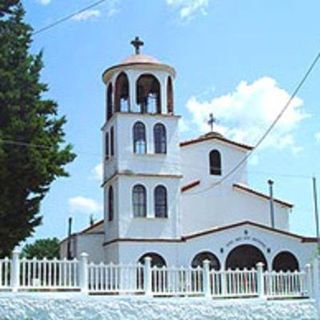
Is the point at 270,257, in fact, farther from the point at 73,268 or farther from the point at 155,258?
the point at 73,268

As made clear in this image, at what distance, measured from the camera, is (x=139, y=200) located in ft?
93.9

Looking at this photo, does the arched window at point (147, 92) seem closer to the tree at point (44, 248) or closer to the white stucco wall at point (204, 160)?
the white stucco wall at point (204, 160)

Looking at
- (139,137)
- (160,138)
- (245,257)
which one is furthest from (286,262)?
(139,137)

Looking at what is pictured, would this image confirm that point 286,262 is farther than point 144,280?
Yes

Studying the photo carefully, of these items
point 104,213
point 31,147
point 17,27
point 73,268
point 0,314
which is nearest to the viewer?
point 0,314

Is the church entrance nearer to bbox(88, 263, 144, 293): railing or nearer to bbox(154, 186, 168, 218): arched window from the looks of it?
bbox(154, 186, 168, 218): arched window

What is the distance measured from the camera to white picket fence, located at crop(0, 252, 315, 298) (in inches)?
659

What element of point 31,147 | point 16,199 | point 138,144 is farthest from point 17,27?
point 138,144

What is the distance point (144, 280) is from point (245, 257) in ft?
38.4

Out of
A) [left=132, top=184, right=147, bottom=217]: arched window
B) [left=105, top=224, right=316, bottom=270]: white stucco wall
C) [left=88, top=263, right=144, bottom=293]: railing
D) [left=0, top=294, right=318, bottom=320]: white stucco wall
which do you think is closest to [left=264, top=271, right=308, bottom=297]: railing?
[left=0, top=294, right=318, bottom=320]: white stucco wall

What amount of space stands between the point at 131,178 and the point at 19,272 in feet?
40.4

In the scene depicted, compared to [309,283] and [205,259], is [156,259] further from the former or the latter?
[309,283]

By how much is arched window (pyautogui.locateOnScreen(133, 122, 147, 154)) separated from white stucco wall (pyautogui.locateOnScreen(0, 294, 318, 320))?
1174 centimetres

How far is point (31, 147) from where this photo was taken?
69.1 feet
